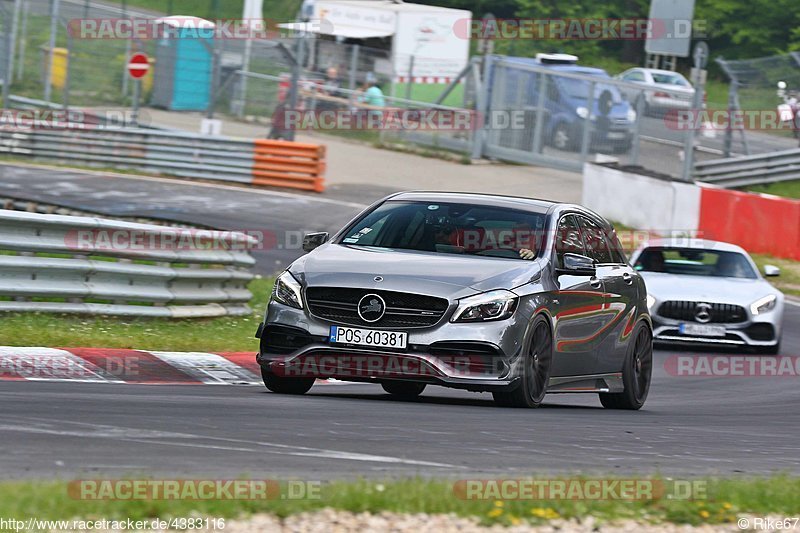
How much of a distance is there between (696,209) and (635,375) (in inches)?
601

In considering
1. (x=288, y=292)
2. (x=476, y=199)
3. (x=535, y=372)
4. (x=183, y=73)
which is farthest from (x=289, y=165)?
(x=535, y=372)

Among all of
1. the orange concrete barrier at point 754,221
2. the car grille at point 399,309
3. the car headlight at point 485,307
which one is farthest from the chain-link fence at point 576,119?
the car grille at point 399,309

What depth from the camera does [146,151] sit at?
29.9 meters

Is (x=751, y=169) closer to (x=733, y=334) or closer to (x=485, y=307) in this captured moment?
(x=733, y=334)

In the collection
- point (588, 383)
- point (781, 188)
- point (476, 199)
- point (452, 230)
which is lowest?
point (588, 383)

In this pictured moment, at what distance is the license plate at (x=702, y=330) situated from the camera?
16438 mm

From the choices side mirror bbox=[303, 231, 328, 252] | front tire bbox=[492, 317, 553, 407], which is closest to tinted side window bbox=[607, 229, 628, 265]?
front tire bbox=[492, 317, 553, 407]

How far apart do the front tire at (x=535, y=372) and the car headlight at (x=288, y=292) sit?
141 centimetres

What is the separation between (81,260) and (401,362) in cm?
464

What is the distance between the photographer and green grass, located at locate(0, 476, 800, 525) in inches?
211

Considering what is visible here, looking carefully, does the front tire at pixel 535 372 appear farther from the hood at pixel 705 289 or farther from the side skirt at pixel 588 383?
the hood at pixel 705 289

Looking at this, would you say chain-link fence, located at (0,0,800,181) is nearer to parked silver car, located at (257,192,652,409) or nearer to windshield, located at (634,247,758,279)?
windshield, located at (634,247,758,279)

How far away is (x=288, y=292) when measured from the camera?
31.2 ft

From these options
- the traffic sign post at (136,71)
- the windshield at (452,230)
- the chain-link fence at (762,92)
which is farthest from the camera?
the chain-link fence at (762,92)
